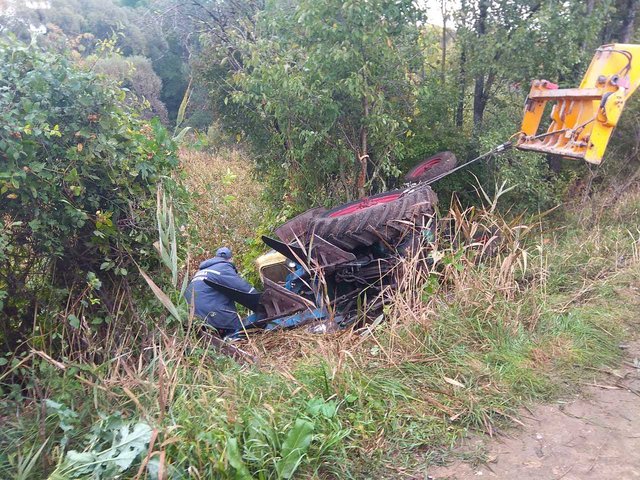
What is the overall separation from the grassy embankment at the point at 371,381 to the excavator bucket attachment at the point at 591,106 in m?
1.46

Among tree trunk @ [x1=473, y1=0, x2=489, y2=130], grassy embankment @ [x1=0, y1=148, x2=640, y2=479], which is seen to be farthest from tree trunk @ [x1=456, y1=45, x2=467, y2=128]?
grassy embankment @ [x1=0, y1=148, x2=640, y2=479]

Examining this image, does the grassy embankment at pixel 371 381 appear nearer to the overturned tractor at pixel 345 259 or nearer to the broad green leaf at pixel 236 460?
the broad green leaf at pixel 236 460

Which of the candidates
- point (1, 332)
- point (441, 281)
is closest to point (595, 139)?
point (441, 281)

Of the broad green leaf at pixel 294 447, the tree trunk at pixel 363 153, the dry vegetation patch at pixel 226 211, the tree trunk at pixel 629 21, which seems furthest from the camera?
the tree trunk at pixel 629 21

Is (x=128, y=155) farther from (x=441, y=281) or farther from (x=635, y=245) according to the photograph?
(x=635, y=245)

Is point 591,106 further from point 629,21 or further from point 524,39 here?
point 629,21

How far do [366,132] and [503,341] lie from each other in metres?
4.38

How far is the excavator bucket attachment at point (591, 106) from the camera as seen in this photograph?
5.67m

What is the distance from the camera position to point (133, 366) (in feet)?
11.4

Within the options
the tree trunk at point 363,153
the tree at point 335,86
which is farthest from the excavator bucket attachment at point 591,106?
the tree trunk at point 363,153

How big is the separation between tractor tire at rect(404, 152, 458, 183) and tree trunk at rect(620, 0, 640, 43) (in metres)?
4.47

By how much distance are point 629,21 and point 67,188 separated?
9978 mm

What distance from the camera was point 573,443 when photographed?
10.8 ft

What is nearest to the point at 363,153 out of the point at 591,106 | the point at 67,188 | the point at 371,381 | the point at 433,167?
the point at 433,167
